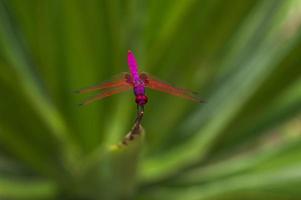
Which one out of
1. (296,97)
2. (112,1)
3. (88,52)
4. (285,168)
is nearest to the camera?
(112,1)

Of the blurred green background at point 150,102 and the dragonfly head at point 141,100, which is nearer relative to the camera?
the dragonfly head at point 141,100

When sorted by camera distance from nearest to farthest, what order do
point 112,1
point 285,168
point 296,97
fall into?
point 112,1, point 285,168, point 296,97

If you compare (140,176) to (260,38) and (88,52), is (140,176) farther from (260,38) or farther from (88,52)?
(260,38)

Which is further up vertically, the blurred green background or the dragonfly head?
the blurred green background

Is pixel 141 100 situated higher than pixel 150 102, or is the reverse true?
pixel 150 102

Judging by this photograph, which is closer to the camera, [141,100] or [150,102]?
[141,100]

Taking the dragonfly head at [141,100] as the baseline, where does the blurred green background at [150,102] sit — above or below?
above

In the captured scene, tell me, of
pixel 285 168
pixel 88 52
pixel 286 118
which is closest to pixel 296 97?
pixel 286 118

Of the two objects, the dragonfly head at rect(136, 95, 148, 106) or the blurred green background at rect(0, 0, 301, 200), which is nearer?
the dragonfly head at rect(136, 95, 148, 106)
